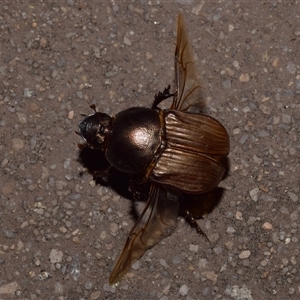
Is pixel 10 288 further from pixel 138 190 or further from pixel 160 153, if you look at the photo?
pixel 160 153

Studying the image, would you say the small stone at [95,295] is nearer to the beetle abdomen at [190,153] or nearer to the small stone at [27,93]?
the beetle abdomen at [190,153]

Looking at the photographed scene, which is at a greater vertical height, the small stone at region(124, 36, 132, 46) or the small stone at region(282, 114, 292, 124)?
the small stone at region(282, 114, 292, 124)

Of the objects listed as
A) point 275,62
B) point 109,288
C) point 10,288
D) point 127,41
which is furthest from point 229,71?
point 10,288

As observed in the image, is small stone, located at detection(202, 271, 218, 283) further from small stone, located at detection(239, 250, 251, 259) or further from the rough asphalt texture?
small stone, located at detection(239, 250, 251, 259)

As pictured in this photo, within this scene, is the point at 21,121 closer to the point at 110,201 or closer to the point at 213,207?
the point at 110,201

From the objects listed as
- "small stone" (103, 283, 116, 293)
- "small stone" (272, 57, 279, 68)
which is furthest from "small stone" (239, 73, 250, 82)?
"small stone" (103, 283, 116, 293)

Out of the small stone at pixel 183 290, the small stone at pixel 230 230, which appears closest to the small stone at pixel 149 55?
the small stone at pixel 230 230
